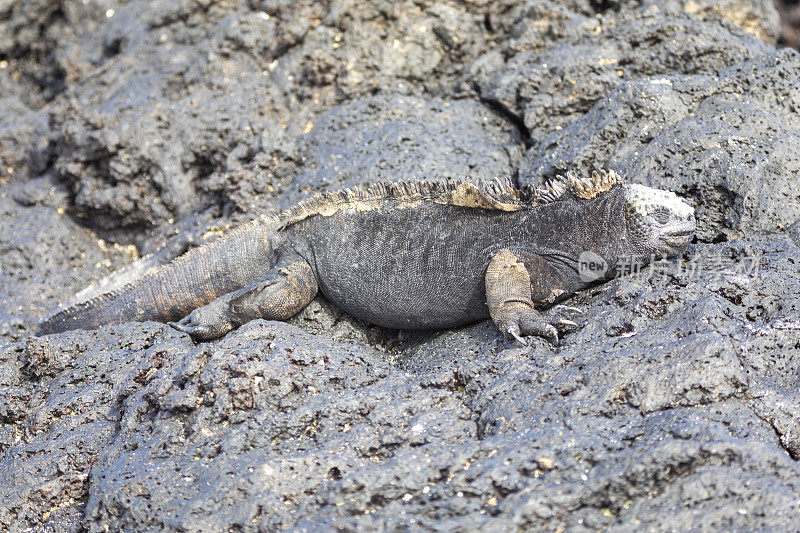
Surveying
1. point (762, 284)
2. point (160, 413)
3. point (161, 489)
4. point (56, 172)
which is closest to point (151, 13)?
point (56, 172)

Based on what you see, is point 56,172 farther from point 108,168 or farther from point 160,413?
point 160,413

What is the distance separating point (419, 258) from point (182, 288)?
1549mm

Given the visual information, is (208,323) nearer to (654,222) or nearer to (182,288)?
(182,288)

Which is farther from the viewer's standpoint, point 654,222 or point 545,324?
point 654,222

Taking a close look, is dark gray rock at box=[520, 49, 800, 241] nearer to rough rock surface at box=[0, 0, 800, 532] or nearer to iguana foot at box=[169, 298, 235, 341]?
rough rock surface at box=[0, 0, 800, 532]

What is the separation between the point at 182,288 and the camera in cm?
→ 423

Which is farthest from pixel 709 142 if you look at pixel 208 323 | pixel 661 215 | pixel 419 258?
pixel 208 323

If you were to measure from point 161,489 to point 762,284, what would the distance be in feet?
9.04

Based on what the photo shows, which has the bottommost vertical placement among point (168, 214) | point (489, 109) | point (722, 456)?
point (168, 214)

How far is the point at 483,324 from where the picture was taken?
145 inches

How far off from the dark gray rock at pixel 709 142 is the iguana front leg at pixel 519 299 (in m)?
0.92

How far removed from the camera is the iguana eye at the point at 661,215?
3.39 m

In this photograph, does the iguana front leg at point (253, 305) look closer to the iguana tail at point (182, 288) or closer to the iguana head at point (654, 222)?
the iguana tail at point (182, 288)

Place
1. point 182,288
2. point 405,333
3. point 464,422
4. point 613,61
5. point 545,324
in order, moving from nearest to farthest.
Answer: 1. point 464,422
2. point 545,324
3. point 405,333
4. point 182,288
5. point 613,61
